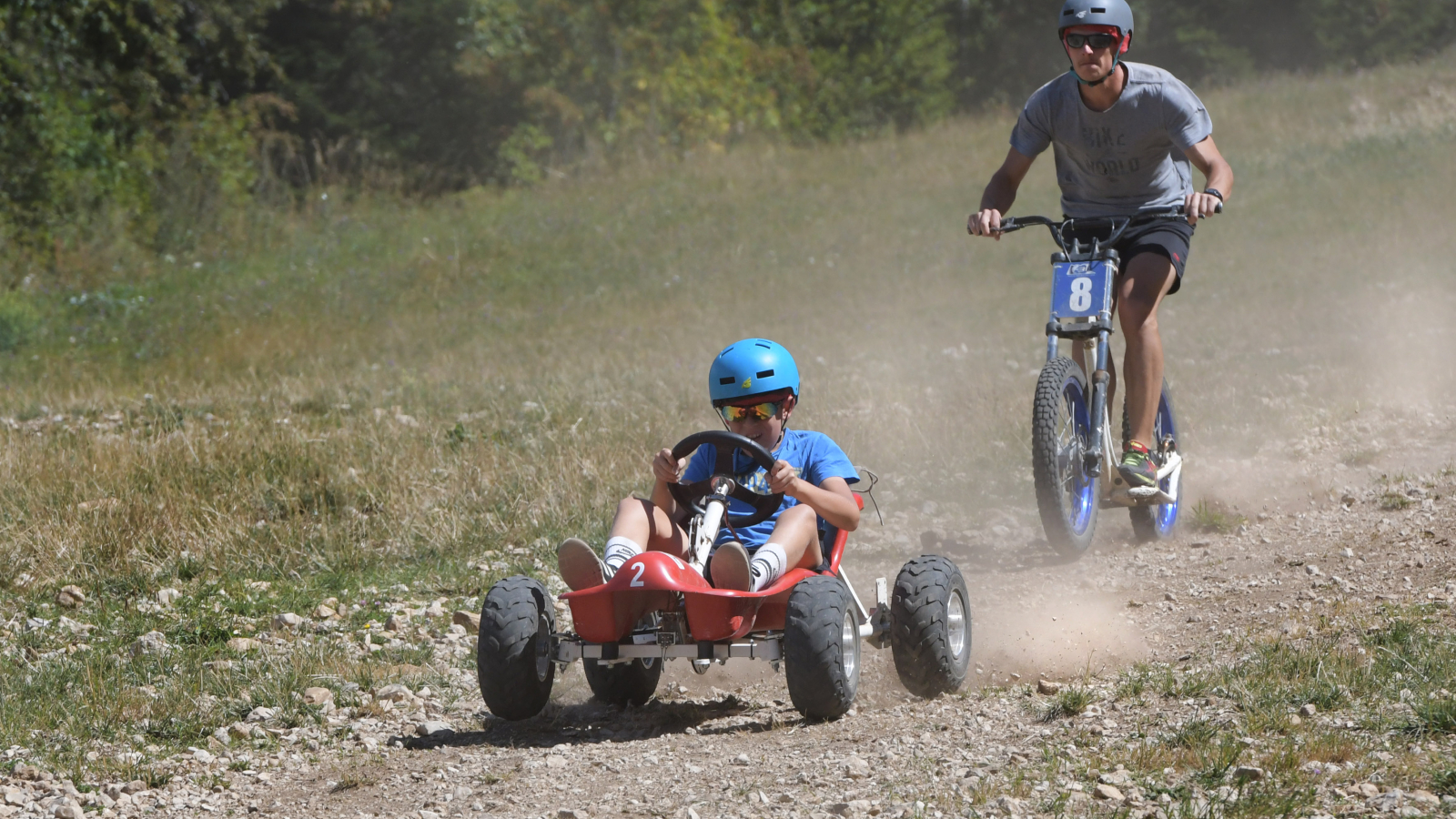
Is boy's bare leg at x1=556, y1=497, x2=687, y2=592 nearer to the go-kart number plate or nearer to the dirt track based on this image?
the dirt track

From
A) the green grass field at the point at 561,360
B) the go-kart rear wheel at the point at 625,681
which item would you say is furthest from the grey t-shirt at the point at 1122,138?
the go-kart rear wheel at the point at 625,681

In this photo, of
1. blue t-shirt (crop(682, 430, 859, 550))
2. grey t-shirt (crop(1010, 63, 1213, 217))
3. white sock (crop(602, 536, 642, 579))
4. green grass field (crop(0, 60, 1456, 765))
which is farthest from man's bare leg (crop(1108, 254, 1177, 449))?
white sock (crop(602, 536, 642, 579))

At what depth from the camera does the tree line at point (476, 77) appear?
20.2 meters

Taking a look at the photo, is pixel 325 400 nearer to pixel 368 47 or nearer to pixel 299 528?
pixel 299 528

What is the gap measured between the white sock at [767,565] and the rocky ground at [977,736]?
0.48 meters

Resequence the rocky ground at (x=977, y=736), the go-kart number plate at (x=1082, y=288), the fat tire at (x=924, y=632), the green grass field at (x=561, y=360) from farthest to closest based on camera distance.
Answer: the green grass field at (x=561, y=360)
the go-kart number plate at (x=1082, y=288)
the fat tire at (x=924, y=632)
the rocky ground at (x=977, y=736)

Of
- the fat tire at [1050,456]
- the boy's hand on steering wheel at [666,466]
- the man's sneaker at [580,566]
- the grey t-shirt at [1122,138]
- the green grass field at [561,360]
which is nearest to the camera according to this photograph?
the man's sneaker at [580,566]

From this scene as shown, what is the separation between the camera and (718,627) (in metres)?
4.67

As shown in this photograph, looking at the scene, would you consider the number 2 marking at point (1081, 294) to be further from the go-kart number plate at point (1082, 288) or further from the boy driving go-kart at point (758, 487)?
the boy driving go-kart at point (758, 487)

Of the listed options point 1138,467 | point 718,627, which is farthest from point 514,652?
point 1138,467

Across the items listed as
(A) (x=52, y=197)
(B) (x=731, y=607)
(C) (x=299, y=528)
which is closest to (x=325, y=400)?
(C) (x=299, y=528)

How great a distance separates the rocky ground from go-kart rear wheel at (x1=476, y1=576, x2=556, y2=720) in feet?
0.51

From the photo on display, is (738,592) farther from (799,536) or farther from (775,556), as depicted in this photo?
(799,536)

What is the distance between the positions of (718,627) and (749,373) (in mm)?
1022
